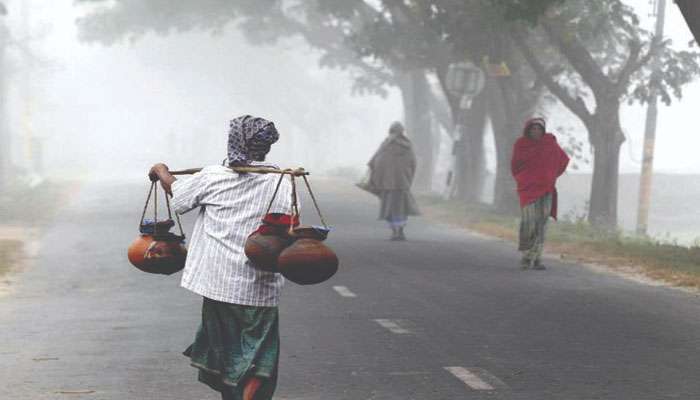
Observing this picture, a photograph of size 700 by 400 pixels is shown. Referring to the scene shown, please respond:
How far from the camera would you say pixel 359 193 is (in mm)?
37938

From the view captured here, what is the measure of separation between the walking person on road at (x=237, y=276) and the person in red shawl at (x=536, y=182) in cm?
1044

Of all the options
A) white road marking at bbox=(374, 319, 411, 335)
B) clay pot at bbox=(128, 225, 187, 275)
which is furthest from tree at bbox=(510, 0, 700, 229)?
clay pot at bbox=(128, 225, 187, 275)

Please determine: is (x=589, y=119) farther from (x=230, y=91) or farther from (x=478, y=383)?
(x=230, y=91)

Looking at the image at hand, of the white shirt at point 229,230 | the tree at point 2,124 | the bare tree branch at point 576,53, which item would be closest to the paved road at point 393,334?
the white shirt at point 229,230

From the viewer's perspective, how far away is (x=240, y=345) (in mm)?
6766

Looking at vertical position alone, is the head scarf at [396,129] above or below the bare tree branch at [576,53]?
below

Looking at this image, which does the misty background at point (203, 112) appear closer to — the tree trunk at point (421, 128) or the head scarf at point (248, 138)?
the tree trunk at point (421, 128)

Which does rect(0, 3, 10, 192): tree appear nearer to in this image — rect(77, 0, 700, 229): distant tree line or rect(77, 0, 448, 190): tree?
rect(77, 0, 448, 190): tree

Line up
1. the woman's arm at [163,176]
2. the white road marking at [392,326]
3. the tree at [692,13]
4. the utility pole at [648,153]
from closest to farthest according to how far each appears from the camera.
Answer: the woman's arm at [163,176] → the white road marking at [392,326] → the tree at [692,13] → the utility pole at [648,153]

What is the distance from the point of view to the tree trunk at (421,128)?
42.4 meters

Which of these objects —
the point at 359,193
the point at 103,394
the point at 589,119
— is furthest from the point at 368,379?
the point at 359,193

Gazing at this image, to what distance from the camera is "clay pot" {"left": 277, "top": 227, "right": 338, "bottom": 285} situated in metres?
6.38

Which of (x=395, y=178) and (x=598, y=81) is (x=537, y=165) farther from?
(x=598, y=81)

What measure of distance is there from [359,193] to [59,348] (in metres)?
27.8
